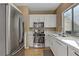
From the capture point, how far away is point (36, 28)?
7496mm

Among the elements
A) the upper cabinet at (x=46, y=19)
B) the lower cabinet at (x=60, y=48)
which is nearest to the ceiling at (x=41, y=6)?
the upper cabinet at (x=46, y=19)

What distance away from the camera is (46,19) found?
7.62 m

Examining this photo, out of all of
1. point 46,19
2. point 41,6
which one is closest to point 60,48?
point 41,6

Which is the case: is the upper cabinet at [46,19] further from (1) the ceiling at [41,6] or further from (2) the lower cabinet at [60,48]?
(2) the lower cabinet at [60,48]

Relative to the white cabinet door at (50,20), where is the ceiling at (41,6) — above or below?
above

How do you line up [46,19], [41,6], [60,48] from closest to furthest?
[60,48]
[41,6]
[46,19]

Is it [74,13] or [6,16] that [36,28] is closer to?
[74,13]

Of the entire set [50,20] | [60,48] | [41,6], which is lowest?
[60,48]

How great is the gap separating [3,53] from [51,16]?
6.01 meters

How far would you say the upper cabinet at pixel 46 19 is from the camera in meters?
7.50

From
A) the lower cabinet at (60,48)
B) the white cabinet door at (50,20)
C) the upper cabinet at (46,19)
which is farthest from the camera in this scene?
the white cabinet door at (50,20)

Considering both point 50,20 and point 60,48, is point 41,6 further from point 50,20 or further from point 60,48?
point 60,48

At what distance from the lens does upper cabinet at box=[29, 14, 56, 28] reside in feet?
24.6

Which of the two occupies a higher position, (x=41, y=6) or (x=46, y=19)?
(x=41, y=6)
